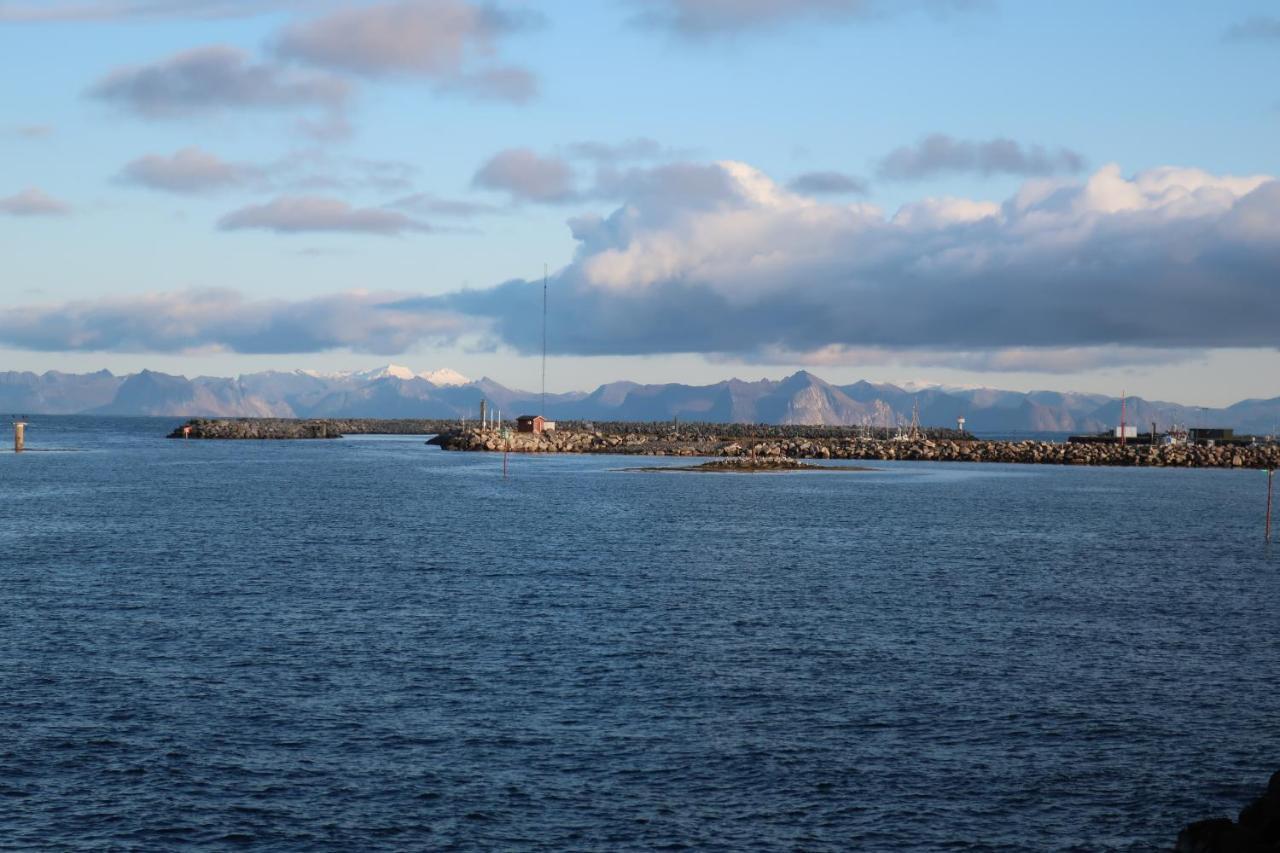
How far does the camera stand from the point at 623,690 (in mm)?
33312

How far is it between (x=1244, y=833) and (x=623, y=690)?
1659cm

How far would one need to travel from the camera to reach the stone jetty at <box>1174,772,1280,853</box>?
65.0ft

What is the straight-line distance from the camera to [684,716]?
30.7 m

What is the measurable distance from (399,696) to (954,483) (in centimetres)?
11503

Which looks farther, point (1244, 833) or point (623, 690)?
point (623, 690)

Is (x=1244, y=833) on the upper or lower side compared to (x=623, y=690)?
upper

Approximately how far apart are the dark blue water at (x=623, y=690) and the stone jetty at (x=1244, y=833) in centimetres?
146

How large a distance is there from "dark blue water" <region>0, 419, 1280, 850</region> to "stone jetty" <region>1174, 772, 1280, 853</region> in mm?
1459

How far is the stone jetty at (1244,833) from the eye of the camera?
19.8m

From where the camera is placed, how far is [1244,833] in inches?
798

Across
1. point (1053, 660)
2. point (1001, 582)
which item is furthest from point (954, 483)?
point (1053, 660)

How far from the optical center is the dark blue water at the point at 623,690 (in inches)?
935

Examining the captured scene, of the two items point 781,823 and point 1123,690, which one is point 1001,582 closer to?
point 1123,690

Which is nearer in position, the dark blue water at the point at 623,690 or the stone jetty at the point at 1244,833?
the stone jetty at the point at 1244,833
